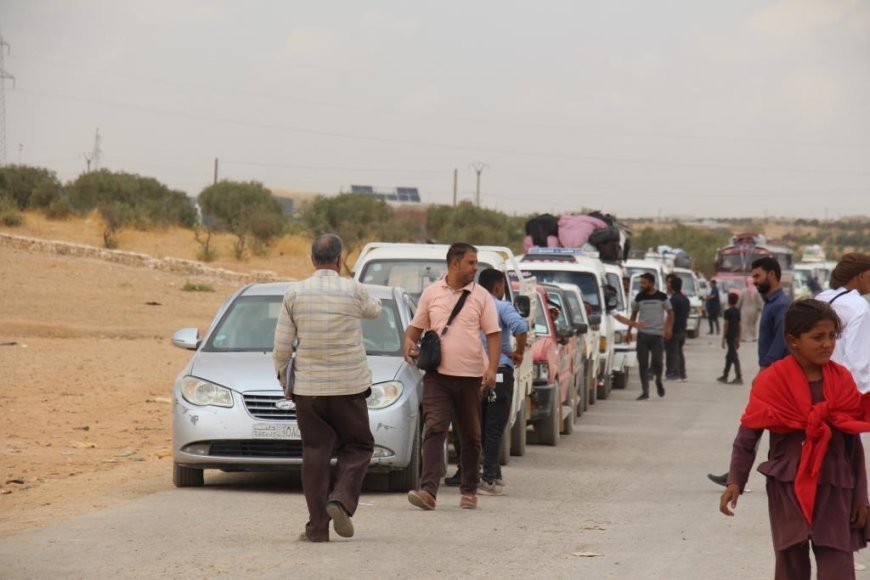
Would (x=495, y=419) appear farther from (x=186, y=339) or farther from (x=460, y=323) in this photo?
(x=186, y=339)

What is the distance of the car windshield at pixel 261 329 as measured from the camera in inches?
496

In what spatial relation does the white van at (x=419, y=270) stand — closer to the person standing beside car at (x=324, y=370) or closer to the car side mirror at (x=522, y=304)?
the car side mirror at (x=522, y=304)

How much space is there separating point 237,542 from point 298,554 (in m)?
0.51

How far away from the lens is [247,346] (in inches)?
497

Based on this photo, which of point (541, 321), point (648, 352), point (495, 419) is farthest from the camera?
point (648, 352)

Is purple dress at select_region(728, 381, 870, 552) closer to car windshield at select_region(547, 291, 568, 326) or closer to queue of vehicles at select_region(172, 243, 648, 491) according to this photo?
queue of vehicles at select_region(172, 243, 648, 491)

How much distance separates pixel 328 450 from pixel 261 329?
3.39 m

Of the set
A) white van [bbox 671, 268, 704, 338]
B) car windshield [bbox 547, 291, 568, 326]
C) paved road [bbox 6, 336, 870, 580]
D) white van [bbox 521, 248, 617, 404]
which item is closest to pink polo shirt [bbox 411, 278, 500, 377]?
paved road [bbox 6, 336, 870, 580]

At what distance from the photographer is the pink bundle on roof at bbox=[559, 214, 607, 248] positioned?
33.6 meters

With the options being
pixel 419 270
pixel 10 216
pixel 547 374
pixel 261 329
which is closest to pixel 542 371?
pixel 547 374

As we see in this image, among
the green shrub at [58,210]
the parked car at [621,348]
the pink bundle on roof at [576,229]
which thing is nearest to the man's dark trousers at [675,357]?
the parked car at [621,348]

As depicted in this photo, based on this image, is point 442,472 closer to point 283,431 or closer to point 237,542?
point 283,431

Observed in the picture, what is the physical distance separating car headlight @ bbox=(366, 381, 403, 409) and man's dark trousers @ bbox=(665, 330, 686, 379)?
1752cm

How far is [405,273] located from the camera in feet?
51.8
